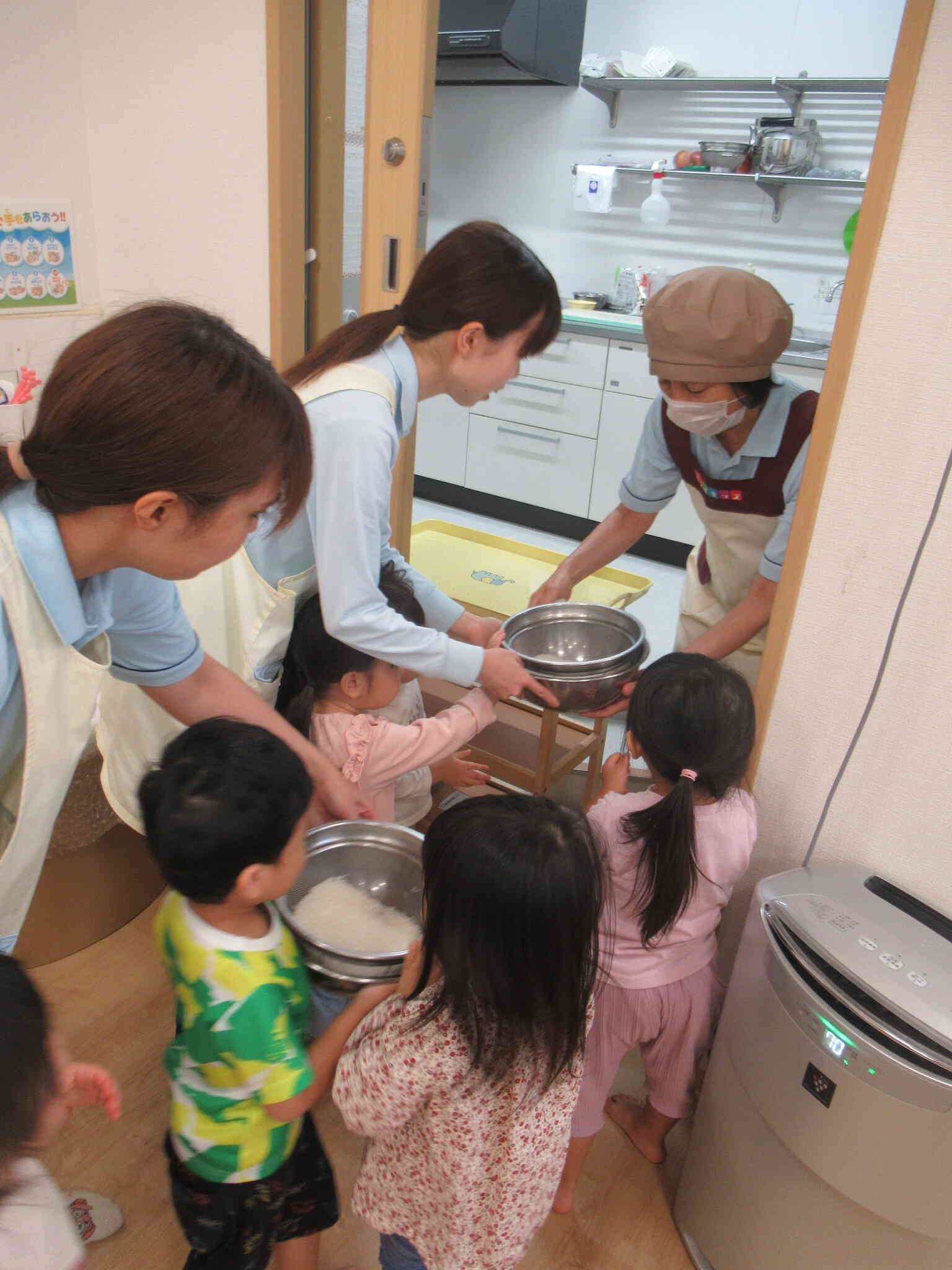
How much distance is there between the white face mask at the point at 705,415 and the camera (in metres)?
1.52

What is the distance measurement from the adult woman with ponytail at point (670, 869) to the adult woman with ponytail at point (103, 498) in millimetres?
584

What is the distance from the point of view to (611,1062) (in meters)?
1.37

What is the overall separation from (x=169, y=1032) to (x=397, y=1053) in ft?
3.00

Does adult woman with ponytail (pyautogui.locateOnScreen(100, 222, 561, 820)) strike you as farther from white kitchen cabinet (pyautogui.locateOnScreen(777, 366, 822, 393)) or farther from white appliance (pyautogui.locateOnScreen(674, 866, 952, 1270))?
white kitchen cabinet (pyautogui.locateOnScreen(777, 366, 822, 393))

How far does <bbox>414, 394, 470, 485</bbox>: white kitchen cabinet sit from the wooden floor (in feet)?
10.8

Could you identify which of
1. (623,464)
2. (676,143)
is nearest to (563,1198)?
(623,464)

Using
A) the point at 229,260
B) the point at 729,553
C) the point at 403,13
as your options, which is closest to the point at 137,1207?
the point at 729,553

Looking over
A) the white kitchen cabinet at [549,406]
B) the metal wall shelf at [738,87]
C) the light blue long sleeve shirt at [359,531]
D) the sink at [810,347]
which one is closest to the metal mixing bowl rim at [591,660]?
the light blue long sleeve shirt at [359,531]

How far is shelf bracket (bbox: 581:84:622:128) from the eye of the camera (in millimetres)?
4199

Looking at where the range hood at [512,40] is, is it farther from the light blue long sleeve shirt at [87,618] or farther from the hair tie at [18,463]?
the hair tie at [18,463]

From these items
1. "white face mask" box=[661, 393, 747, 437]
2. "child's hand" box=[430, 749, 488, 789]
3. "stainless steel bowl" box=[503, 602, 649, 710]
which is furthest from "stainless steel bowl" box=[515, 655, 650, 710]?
"white face mask" box=[661, 393, 747, 437]

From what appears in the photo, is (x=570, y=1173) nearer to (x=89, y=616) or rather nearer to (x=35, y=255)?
(x=89, y=616)

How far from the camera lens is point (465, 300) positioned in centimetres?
128

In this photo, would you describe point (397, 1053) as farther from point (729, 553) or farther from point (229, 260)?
point (229, 260)
